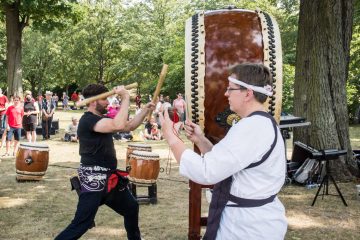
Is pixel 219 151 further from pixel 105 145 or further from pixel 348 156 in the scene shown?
pixel 348 156

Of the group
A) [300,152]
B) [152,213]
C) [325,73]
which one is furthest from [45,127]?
[325,73]

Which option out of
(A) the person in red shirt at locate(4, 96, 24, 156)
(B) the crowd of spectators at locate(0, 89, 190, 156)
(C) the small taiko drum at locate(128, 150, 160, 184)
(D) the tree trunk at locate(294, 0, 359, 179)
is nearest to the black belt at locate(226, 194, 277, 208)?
(C) the small taiko drum at locate(128, 150, 160, 184)

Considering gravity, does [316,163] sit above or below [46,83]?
below

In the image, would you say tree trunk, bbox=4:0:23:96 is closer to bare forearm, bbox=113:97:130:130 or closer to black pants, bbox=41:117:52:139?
black pants, bbox=41:117:52:139

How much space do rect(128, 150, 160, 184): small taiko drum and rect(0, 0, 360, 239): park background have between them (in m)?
0.47

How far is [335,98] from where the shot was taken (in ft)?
26.7

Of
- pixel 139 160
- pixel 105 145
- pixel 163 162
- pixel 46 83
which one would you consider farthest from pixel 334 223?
pixel 46 83

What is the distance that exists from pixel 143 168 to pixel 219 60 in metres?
3.32

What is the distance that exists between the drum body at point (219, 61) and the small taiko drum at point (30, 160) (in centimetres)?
515

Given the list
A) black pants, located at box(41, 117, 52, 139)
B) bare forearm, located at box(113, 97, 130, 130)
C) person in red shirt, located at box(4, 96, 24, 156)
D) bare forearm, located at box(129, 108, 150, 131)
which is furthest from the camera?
black pants, located at box(41, 117, 52, 139)

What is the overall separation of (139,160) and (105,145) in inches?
108

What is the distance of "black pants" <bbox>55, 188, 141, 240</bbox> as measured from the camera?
12.9 ft

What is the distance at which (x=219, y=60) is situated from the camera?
3953 mm

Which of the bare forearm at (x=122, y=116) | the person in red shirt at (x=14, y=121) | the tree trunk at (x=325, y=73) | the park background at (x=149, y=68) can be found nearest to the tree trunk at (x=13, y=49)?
the park background at (x=149, y=68)
